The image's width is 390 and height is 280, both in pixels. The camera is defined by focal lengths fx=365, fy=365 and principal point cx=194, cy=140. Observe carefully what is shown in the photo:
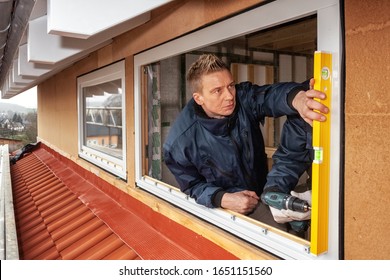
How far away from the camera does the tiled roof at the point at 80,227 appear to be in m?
1.99

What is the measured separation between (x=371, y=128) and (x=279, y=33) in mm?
2582

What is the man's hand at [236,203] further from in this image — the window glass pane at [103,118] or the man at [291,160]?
the window glass pane at [103,118]

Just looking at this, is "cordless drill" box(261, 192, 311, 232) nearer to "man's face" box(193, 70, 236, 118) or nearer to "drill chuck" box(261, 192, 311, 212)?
"drill chuck" box(261, 192, 311, 212)

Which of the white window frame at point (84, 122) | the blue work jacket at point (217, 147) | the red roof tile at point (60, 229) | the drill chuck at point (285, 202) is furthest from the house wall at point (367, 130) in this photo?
the white window frame at point (84, 122)

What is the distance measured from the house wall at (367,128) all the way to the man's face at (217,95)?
75cm

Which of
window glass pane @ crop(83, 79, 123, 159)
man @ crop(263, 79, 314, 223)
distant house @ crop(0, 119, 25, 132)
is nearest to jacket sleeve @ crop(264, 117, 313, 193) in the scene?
man @ crop(263, 79, 314, 223)

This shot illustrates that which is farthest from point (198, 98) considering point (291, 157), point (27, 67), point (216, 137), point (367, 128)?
point (27, 67)

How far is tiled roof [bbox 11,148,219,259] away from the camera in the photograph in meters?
1.99

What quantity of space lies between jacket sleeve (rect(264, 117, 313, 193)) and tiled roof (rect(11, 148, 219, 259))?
0.40 meters

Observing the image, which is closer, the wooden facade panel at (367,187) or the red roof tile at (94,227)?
the wooden facade panel at (367,187)

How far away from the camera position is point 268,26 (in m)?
1.21

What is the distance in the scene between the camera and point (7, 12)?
179 centimetres
